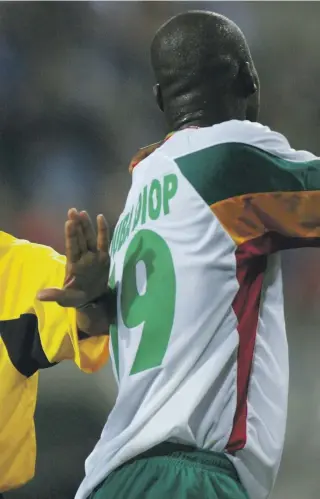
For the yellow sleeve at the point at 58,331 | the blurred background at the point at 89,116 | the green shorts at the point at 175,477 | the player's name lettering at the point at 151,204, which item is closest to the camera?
the green shorts at the point at 175,477

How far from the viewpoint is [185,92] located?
2.57ft

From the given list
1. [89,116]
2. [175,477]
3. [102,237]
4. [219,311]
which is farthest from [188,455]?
[89,116]

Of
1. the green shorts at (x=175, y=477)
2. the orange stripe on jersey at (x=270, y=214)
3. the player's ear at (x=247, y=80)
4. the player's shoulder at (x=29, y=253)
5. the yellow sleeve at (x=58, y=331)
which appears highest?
the player's ear at (x=247, y=80)

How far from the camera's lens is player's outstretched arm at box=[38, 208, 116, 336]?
0.74 meters

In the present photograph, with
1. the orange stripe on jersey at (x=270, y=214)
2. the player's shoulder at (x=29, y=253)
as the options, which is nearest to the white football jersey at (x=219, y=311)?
the orange stripe on jersey at (x=270, y=214)

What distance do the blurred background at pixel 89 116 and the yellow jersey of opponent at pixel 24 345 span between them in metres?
0.15

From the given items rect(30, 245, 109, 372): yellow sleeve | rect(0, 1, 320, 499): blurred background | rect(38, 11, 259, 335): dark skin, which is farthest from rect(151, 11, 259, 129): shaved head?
rect(0, 1, 320, 499): blurred background

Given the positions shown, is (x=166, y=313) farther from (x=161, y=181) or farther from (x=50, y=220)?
(x=50, y=220)

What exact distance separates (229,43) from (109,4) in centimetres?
60

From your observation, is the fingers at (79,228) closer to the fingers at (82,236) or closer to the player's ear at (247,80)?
the fingers at (82,236)

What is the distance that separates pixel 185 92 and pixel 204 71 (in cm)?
3

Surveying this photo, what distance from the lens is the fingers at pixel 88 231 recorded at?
738 millimetres

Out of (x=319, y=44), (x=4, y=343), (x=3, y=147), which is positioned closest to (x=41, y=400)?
(x=4, y=343)

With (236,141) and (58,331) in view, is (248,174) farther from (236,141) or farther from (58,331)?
(58,331)
